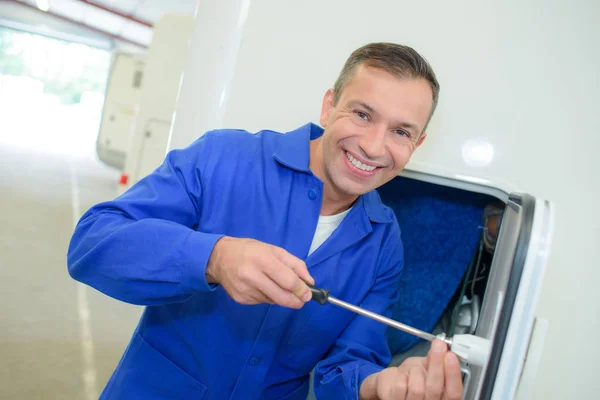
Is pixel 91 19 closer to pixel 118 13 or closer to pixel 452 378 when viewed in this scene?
pixel 118 13

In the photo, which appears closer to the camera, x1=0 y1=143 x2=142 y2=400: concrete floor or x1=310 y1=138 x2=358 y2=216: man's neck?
x1=310 y1=138 x2=358 y2=216: man's neck

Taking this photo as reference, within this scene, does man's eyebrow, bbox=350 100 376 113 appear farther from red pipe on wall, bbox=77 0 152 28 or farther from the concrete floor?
red pipe on wall, bbox=77 0 152 28

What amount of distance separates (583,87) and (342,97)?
505mm

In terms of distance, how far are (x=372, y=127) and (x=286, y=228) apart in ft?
0.80

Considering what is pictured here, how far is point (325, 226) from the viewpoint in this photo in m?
1.06

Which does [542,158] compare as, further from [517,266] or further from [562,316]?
[517,266]

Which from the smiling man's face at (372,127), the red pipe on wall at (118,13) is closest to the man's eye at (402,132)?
the smiling man's face at (372,127)

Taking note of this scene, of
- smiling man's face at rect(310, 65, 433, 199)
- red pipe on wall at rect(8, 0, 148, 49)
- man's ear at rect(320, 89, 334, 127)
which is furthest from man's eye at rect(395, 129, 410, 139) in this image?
red pipe on wall at rect(8, 0, 148, 49)

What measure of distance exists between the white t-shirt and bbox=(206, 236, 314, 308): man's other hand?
327 millimetres

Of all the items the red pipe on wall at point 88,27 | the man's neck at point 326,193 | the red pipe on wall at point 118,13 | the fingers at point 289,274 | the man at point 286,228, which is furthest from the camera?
the red pipe on wall at point 88,27

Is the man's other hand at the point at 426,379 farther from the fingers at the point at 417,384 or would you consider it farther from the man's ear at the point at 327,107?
the man's ear at the point at 327,107

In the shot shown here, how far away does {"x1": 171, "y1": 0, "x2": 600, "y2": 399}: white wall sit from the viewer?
1.05m

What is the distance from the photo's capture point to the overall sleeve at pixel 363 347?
95cm

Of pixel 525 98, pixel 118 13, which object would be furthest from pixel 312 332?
pixel 118 13
